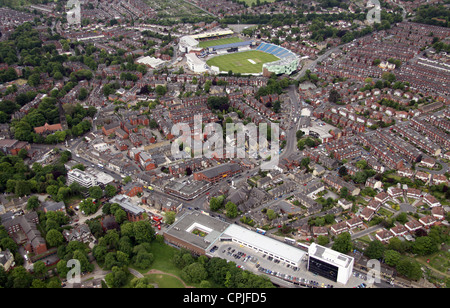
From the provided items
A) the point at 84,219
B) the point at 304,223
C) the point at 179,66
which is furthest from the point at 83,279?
the point at 179,66

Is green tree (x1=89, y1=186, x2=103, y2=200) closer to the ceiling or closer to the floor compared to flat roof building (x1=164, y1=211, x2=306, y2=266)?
closer to the ceiling

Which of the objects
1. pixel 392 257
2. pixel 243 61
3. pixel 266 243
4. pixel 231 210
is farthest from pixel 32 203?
pixel 243 61

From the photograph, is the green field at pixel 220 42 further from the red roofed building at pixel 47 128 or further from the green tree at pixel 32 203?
the green tree at pixel 32 203

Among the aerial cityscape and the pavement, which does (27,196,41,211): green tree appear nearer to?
the aerial cityscape

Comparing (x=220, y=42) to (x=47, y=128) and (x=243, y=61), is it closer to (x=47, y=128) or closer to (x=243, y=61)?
(x=243, y=61)

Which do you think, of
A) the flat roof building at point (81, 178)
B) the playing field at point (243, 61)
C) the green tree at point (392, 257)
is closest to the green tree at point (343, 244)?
the green tree at point (392, 257)

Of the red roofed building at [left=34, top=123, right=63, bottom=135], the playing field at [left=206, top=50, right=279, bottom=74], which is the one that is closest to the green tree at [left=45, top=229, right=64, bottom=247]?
the red roofed building at [left=34, top=123, right=63, bottom=135]
